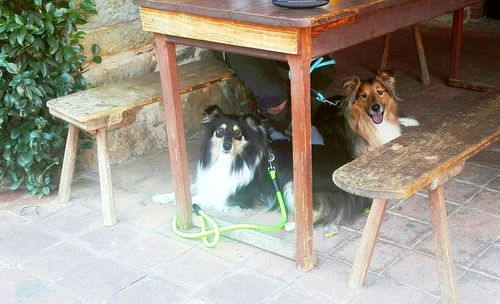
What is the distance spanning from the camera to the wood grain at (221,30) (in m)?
2.46

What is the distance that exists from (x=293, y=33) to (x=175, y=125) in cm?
88

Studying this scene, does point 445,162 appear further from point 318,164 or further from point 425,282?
point 318,164

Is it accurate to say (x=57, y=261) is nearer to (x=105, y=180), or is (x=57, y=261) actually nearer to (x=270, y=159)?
(x=105, y=180)

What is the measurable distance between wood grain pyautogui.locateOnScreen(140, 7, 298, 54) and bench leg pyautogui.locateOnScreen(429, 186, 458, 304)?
77 centimetres

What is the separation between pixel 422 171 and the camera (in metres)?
2.38

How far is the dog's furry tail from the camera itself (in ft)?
10.5

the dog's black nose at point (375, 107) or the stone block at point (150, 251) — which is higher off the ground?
the dog's black nose at point (375, 107)

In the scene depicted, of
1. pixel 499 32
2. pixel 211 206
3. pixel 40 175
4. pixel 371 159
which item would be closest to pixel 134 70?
pixel 40 175

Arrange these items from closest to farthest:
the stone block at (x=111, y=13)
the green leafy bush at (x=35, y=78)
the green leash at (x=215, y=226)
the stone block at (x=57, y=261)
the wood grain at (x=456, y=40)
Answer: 1. the stone block at (x=57, y=261)
2. the green leash at (x=215, y=226)
3. the green leafy bush at (x=35, y=78)
4. the stone block at (x=111, y=13)
5. the wood grain at (x=456, y=40)

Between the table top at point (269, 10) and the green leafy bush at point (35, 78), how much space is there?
0.90m

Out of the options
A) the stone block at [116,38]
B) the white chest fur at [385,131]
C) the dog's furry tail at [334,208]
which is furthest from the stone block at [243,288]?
the stone block at [116,38]

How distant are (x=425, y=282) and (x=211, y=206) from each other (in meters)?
1.20

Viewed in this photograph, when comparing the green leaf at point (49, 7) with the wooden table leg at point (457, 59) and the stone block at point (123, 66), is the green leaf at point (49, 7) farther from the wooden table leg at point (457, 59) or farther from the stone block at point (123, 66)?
the wooden table leg at point (457, 59)

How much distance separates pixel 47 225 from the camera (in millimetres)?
3404
